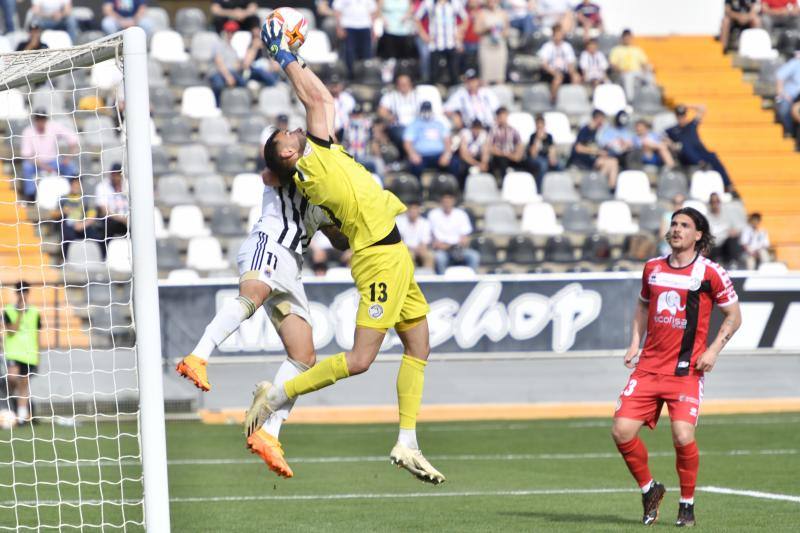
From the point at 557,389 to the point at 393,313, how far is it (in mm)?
10471

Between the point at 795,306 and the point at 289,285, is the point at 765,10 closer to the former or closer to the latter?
the point at 795,306

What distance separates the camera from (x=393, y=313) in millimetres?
9203

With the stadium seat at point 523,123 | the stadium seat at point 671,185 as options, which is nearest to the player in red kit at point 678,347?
the stadium seat at point 671,185

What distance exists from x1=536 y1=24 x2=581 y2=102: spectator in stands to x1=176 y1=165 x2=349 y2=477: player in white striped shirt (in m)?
16.2

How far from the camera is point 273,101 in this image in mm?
23891

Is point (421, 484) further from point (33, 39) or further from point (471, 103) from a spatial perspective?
point (33, 39)

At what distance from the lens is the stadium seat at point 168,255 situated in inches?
819

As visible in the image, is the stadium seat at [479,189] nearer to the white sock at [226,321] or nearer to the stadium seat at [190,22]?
the stadium seat at [190,22]

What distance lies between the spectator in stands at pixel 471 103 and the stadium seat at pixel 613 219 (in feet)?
8.12

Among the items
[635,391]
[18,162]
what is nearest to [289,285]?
[635,391]

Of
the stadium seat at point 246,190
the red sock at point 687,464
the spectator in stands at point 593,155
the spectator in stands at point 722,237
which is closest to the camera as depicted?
the red sock at point 687,464

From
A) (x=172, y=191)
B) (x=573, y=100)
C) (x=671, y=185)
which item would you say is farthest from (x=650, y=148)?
(x=172, y=191)

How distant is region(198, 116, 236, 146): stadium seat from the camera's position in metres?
23.3

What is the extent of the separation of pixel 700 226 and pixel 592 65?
16.2m
